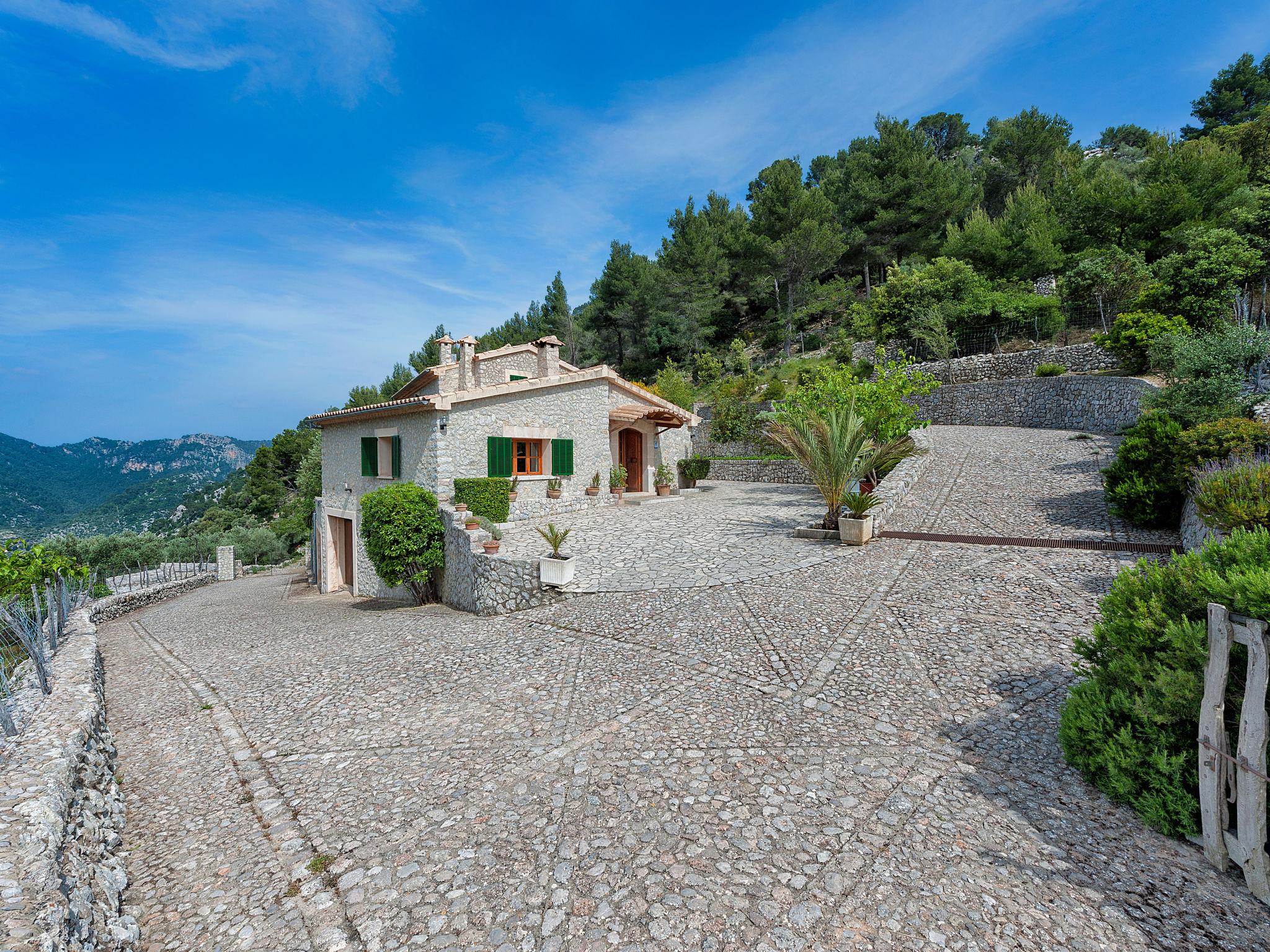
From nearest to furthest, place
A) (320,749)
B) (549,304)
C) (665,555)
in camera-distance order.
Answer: (320,749) < (665,555) < (549,304)

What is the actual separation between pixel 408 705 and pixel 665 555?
561 cm

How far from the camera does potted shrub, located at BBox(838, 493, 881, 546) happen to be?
10.1m

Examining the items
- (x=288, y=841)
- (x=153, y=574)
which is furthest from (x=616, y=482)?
(x=153, y=574)

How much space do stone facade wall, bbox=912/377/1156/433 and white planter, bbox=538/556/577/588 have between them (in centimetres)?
1535

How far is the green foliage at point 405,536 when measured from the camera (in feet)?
40.3

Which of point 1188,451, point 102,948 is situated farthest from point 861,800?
point 1188,451

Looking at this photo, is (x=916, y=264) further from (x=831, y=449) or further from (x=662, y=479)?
(x=831, y=449)

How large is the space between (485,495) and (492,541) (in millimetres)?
2582

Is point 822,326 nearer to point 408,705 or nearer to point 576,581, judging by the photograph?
point 576,581

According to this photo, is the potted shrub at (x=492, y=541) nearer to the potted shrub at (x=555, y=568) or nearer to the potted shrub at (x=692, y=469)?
the potted shrub at (x=555, y=568)

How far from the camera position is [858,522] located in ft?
33.3

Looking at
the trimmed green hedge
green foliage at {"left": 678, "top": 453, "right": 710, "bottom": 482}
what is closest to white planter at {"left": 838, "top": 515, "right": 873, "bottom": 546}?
the trimmed green hedge

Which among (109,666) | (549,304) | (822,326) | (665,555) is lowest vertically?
(109,666)

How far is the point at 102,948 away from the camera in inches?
112
